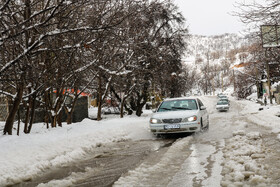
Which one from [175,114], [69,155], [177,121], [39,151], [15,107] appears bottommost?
[69,155]

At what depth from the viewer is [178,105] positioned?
37.0 ft

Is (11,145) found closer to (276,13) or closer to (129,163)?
(129,163)

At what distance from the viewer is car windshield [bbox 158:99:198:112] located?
36.1ft

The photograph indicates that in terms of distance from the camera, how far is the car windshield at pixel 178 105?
10992 mm

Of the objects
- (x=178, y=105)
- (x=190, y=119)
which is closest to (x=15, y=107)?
→ (x=190, y=119)

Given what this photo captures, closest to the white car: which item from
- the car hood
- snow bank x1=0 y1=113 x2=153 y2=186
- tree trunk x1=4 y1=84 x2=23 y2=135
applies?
the car hood

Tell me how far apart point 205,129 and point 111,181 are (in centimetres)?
764

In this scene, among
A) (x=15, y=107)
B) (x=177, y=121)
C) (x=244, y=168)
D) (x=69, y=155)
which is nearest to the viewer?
(x=244, y=168)

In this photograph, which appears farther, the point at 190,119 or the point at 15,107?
the point at 190,119

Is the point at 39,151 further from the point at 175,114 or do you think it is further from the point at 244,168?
the point at 175,114

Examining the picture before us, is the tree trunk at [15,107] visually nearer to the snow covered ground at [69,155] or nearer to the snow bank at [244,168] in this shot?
the snow covered ground at [69,155]

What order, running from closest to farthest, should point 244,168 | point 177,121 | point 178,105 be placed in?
1. point 244,168
2. point 177,121
3. point 178,105

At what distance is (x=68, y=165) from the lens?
6.06m

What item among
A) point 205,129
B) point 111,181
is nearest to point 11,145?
point 111,181
